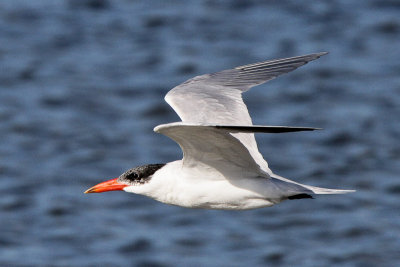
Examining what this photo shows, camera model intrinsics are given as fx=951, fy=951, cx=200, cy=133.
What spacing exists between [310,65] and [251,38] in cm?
106

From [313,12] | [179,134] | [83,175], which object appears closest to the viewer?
[179,134]

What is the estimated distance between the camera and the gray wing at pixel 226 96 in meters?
6.88

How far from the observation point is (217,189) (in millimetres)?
6340

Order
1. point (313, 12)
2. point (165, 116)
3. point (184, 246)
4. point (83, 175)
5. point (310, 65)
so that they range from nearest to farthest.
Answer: point (184, 246)
point (83, 175)
point (165, 116)
point (310, 65)
point (313, 12)

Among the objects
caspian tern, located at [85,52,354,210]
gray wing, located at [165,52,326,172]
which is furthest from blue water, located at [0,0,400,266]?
caspian tern, located at [85,52,354,210]

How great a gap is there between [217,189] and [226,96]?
1.16 m

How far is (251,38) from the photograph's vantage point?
15555 mm

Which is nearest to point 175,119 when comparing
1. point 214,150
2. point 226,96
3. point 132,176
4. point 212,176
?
point 226,96

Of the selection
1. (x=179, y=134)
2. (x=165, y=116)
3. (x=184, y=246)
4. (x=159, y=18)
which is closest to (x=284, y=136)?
(x=165, y=116)

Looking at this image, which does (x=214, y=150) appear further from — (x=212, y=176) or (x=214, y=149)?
(x=212, y=176)

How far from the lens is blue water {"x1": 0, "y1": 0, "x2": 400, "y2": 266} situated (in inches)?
474

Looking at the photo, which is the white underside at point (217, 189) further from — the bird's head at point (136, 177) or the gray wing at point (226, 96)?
the gray wing at point (226, 96)

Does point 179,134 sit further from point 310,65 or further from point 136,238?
point 310,65

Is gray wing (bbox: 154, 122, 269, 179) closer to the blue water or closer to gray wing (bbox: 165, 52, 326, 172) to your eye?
gray wing (bbox: 165, 52, 326, 172)
